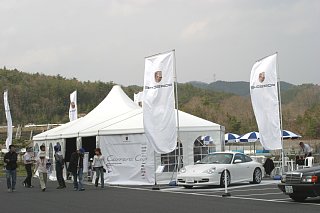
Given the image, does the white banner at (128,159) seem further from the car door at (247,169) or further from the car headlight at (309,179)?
the car headlight at (309,179)

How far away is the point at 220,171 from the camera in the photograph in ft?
65.4

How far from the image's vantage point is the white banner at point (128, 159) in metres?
23.9

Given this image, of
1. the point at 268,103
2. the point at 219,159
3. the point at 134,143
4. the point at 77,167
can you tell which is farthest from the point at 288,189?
the point at 134,143

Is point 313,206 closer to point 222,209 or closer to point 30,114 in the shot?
point 222,209

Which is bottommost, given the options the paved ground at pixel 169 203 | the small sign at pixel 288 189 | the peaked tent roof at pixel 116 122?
the paved ground at pixel 169 203

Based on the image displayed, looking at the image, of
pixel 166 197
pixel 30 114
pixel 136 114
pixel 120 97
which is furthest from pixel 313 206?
pixel 30 114

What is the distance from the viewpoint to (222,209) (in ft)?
42.3

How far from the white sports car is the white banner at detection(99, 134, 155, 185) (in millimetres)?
3477

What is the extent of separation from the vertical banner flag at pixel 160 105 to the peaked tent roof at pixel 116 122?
260 cm

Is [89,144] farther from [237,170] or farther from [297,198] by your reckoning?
[297,198]

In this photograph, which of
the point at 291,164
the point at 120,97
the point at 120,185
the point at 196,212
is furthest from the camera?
Result: the point at 120,97

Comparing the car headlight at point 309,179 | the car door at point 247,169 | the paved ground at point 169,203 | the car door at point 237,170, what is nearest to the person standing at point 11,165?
the paved ground at point 169,203

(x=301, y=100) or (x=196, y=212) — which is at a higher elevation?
(x=301, y=100)

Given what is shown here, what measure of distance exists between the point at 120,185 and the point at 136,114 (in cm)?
429
